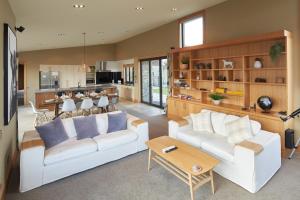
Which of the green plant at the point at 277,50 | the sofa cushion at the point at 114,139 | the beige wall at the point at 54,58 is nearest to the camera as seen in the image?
the sofa cushion at the point at 114,139

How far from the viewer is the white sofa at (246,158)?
2.73 meters

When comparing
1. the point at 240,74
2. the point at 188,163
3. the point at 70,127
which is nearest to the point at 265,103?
the point at 240,74

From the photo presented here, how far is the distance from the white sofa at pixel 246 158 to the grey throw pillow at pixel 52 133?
2.39 metres

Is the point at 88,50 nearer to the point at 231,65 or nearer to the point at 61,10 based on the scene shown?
the point at 61,10

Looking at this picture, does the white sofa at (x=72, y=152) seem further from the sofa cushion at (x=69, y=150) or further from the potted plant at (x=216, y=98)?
the potted plant at (x=216, y=98)

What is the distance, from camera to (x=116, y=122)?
13.8 feet

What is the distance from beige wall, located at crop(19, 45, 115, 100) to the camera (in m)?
10.5

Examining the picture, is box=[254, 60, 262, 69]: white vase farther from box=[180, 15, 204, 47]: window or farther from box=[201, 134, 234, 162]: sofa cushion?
box=[180, 15, 204, 47]: window

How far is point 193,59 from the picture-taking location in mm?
6066

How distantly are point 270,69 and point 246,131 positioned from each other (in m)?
1.81

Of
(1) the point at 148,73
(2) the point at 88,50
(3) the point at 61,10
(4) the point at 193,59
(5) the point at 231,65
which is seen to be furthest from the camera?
(2) the point at 88,50

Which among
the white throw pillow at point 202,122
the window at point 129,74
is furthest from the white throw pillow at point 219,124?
the window at point 129,74

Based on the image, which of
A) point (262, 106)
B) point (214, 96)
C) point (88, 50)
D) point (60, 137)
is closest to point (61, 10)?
point (60, 137)

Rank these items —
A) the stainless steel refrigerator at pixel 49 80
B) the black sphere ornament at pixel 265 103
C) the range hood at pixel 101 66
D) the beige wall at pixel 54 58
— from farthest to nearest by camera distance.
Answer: the range hood at pixel 101 66 → the stainless steel refrigerator at pixel 49 80 → the beige wall at pixel 54 58 → the black sphere ornament at pixel 265 103
